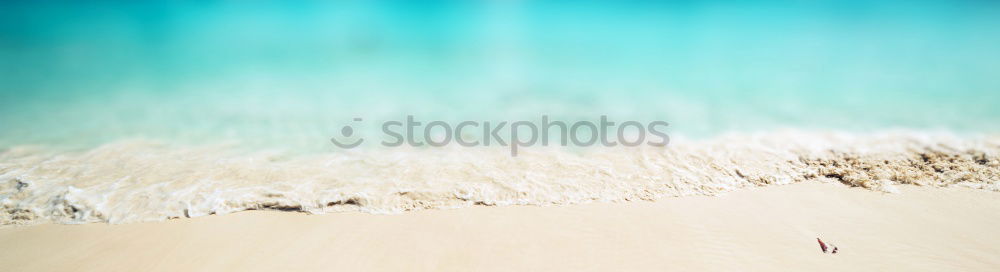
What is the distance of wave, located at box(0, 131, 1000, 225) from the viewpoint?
3805 millimetres

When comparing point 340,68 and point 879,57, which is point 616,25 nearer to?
point 879,57

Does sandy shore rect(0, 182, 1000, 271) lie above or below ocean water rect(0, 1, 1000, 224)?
below

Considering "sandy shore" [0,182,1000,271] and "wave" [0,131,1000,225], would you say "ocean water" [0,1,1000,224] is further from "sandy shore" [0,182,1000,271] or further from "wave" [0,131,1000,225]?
"sandy shore" [0,182,1000,271]

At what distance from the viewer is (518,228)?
3.38m

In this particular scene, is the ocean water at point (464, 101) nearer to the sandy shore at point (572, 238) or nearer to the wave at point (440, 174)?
the wave at point (440, 174)

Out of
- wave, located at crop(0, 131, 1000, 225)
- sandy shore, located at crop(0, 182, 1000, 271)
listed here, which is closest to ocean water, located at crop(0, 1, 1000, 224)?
wave, located at crop(0, 131, 1000, 225)

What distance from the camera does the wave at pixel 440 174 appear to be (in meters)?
3.80

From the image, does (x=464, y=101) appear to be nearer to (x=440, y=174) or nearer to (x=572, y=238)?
(x=440, y=174)

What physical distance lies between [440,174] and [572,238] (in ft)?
5.43

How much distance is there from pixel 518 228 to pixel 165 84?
9.56 m

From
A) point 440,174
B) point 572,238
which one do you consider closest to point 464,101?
point 440,174

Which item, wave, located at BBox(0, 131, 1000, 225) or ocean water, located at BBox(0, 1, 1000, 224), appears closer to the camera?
wave, located at BBox(0, 131, 1000, 225)

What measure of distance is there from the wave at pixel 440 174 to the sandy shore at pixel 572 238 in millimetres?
212

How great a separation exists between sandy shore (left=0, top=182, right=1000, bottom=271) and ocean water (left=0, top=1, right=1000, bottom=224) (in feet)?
0.81
